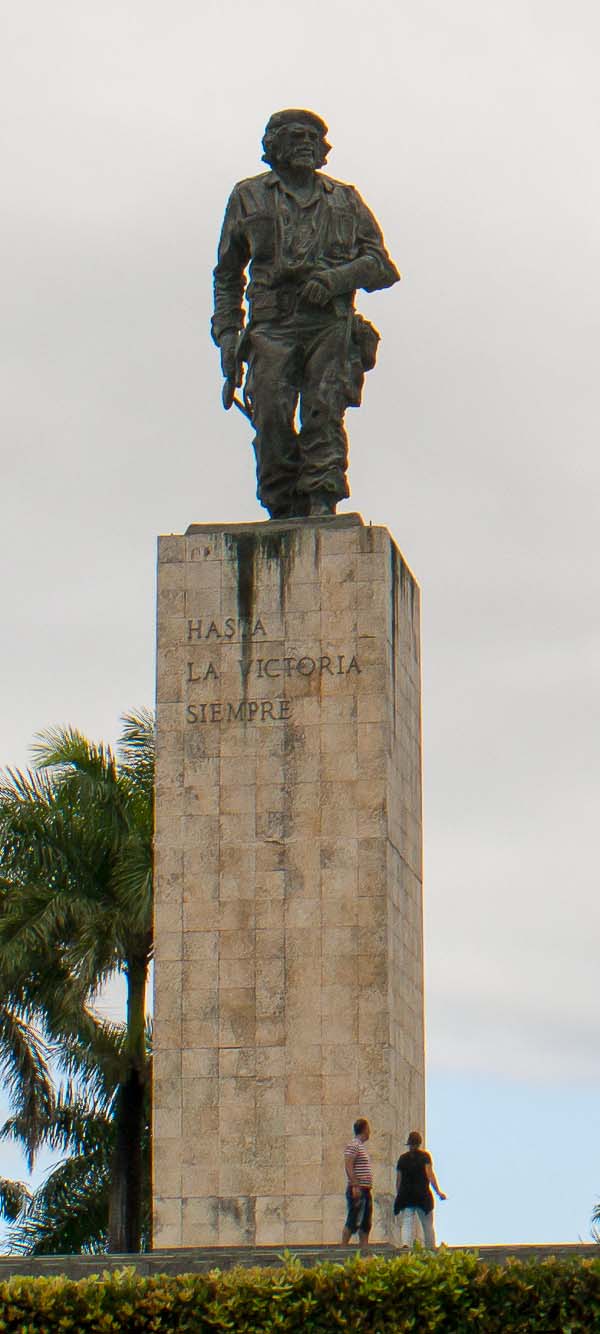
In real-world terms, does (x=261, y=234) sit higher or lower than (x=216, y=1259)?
higher

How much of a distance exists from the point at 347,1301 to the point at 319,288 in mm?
10353

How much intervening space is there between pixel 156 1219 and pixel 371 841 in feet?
11.6

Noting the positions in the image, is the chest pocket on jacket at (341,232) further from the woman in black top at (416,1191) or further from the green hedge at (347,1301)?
the green hedge at (347,1301)

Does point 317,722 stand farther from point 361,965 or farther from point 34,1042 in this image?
point 34,1042

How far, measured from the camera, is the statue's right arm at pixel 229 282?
27.7 m

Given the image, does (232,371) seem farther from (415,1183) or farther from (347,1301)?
(347,1301)

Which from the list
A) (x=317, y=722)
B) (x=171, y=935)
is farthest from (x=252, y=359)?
(x=171, y=935)

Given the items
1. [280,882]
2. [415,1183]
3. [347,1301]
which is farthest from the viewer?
[280,882]

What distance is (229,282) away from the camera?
2781 centimetres

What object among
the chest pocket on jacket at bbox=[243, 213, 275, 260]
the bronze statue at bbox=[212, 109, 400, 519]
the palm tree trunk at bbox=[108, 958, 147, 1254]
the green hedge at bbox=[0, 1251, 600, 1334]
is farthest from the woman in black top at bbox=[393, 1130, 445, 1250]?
the palm tree trunk at bbox=[108, 958, 147, 1254]

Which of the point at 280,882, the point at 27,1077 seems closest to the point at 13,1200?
the point at 27,1077

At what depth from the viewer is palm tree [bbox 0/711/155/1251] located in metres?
31.7

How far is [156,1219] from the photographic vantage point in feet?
82.9

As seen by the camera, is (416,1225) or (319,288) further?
(319,288)
